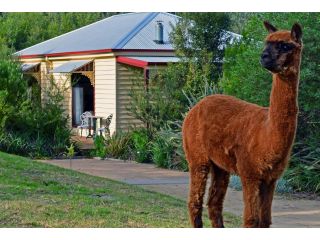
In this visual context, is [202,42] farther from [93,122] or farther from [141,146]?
[93,122]

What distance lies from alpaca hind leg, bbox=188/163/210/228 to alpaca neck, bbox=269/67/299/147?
3.34 ft

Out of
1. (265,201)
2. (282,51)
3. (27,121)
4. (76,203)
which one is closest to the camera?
(282,51)

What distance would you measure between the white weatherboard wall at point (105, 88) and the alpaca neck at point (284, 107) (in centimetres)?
1515

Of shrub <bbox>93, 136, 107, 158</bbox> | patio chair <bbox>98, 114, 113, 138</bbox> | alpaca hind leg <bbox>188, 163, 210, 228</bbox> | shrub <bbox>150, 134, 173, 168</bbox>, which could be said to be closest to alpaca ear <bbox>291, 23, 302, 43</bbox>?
alpaca hind leg <bbox>188, 163, 210, 228</bbox>

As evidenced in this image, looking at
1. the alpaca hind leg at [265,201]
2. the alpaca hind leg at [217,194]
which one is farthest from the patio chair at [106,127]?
the alpaca hind leg at [265,201]

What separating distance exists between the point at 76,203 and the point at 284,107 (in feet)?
16.7

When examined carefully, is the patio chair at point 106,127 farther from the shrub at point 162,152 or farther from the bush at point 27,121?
the shrub at point 162,152

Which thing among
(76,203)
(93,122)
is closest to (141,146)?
(93,122)

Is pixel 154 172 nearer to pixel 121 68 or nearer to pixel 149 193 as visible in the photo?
pixel 149 193

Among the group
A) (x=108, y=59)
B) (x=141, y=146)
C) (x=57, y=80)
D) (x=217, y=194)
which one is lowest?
(x=141, y=146)

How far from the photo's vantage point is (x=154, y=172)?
54.0 ft

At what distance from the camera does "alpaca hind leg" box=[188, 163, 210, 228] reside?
22.2 feet

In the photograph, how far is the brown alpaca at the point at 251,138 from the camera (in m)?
5.78

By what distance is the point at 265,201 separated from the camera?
6195 mm
